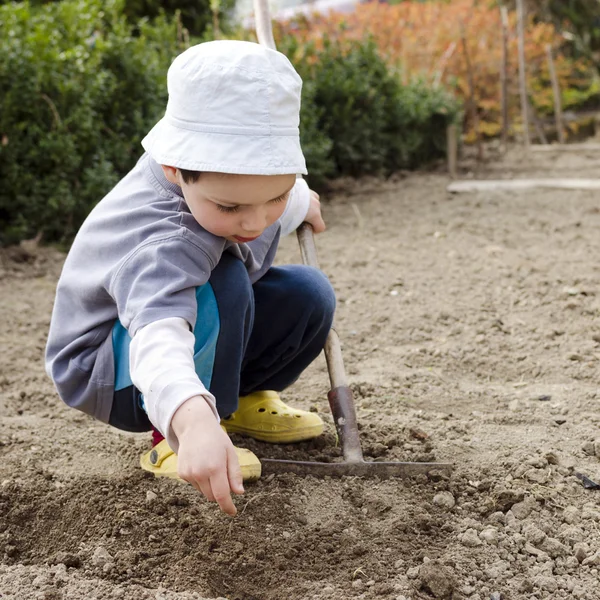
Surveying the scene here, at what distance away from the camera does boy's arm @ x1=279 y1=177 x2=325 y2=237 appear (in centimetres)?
237

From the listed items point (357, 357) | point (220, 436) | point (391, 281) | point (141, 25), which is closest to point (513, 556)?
point (220, 436)

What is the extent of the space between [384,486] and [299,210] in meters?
0.83

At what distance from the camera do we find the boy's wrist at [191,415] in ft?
4.75

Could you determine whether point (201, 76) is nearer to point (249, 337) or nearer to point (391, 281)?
point (249, 337)

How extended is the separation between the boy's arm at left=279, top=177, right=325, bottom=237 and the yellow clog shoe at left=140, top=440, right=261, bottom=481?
2.17ft

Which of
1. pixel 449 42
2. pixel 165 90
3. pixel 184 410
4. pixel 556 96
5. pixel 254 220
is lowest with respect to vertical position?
pixel 556 96

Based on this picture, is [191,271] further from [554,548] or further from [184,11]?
[184,11]

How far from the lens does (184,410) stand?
1.46 meters

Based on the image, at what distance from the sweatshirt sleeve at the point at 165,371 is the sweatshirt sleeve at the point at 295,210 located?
0.82 meters

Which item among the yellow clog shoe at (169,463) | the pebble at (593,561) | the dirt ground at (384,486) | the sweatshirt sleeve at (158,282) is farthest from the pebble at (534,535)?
the sweatshirt sleeve at (158,282)

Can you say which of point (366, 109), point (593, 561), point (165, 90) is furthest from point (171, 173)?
point (366, 109)

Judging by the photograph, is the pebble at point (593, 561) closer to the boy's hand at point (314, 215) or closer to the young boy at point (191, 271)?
the young boy at point (191, 271)

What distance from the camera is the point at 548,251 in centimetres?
451

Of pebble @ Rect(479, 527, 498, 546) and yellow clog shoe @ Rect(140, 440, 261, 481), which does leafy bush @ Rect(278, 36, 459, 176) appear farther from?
pebble @ Rect(479, 527, 498, 546)
